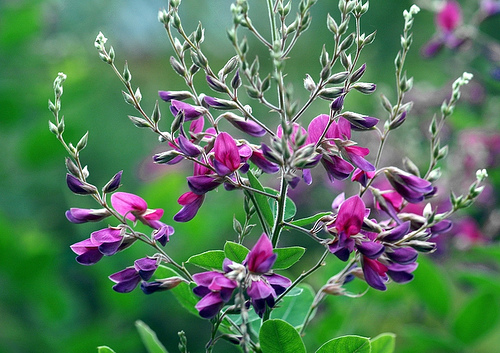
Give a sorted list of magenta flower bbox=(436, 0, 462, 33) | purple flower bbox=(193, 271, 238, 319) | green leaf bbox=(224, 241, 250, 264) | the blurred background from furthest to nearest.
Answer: magenta flower bbox=(436, 0, 462, 33) < the blurred background < green leaf bbox=(224, 241, 250, 264) < purple flower bbox=(193, 271, 238, 319)

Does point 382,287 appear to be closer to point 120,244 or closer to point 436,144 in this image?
point 436,144

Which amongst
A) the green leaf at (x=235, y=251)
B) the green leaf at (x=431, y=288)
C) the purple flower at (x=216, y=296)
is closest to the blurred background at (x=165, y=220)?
the green leaf at (x=431, y=288)

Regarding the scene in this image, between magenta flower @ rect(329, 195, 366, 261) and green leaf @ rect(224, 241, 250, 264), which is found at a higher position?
magenta flower @ rect(329, 195, 366, 261)

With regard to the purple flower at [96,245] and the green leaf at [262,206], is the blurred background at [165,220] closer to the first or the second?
the green leaf at [262,206]

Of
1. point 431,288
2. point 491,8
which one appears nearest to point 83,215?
point 431,288

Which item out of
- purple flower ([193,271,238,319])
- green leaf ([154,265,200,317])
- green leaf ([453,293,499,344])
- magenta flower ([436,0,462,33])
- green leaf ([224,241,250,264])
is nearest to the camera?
purple flower ([193,271,238,319])

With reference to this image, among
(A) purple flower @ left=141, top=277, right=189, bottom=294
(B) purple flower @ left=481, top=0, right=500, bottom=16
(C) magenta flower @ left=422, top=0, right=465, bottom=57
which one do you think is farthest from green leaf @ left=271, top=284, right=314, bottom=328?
(B) purple flower @ left=481, top=0, right=500, bottom=16

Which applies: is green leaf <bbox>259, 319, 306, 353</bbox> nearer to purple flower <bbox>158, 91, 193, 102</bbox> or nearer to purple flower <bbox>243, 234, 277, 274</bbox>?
purple flower <bbox>243, 234, 277, 274</bbox>

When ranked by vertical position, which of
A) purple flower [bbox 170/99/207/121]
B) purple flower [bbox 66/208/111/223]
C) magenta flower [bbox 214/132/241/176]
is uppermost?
purple flower [bbox 170/99/207/121]
